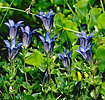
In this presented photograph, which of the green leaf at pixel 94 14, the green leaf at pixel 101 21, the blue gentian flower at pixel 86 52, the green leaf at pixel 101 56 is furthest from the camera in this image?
the green leaf at pixel 94 14

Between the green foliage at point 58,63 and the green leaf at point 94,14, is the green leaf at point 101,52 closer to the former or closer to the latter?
the green foliage at point 58,63

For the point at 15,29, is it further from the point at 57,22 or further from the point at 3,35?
the point at 3,35

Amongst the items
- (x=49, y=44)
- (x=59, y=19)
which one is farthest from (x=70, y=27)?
(x=49, y=44)

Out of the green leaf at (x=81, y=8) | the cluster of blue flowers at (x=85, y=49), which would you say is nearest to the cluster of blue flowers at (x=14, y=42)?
the cluster of blue flowers at (x=85, y=49)

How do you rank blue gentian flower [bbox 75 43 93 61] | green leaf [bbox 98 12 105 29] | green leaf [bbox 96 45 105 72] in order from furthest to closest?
green leaf [bbox 98 12 105 29] < green leaf [bbox 96 45 105 72] < blue gentian flower [bbox 75 43 93 61]

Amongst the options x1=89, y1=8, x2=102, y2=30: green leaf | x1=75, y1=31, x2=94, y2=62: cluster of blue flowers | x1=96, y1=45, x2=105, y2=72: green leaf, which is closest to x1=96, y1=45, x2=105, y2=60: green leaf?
x1=96, y1=45, x2=105, y2=72: green leaf

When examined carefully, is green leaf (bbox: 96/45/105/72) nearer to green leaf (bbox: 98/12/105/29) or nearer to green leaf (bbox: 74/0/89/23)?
green leaf (bbox: 98/12/105/29)

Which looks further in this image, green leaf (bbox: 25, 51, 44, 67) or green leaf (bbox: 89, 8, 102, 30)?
green leaf (bbox: 89, 8, 102, 30)

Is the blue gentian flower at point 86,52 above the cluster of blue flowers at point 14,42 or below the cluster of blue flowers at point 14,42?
below

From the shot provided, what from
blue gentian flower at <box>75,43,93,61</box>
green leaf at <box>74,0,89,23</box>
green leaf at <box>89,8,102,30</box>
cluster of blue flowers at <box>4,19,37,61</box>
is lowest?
blue gentian flower at <box>75,43,93,61</box>

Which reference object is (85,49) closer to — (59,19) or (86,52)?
(86,52)

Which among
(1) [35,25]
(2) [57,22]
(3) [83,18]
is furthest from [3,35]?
(3) [83,18]
